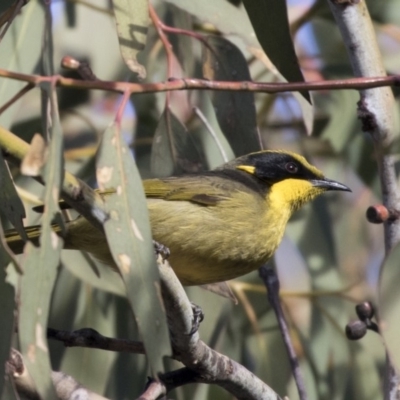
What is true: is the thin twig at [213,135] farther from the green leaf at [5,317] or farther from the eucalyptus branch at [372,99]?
the green leaf at [5,317]

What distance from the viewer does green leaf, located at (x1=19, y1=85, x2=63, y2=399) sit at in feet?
5.20

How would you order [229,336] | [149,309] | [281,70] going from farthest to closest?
[229,336], [281,70], [149,309]

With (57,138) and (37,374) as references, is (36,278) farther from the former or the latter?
(57,138)

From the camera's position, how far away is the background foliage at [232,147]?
2.99 metres

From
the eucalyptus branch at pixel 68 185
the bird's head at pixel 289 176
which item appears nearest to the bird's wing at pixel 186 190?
the bird's head at pixel 289 176

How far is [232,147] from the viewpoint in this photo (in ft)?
9.63

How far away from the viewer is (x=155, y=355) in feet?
5.35

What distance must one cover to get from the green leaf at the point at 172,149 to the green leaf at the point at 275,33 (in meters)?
0.69

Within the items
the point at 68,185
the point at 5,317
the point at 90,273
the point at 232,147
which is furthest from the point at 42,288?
the point at 90,273

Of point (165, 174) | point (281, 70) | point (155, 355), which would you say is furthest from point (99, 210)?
point (165, 174)

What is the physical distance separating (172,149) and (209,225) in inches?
13.8

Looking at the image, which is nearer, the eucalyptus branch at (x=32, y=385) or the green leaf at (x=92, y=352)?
the eucalyptus branch at (x=32, y=385)

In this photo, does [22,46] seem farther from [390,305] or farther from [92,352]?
[390,305]

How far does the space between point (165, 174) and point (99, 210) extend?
1303 mm
